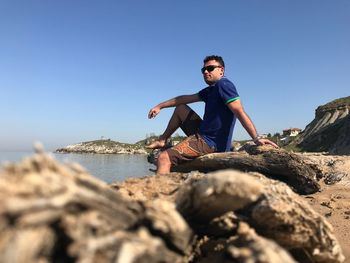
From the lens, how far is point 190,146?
848 cm

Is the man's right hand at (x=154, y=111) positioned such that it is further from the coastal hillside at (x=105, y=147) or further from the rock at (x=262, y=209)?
the coastal hillside at (x=105, y=147)

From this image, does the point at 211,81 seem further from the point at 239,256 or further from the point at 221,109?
the point at 239,256

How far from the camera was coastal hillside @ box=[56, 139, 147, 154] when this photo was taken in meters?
138

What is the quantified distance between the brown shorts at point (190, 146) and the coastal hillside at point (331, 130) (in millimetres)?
46706

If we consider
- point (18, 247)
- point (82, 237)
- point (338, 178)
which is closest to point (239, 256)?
point (82, 237)

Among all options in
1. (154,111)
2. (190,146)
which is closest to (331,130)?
(154,111)

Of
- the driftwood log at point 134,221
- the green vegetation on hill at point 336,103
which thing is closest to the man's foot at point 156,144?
the driftwood log at point 134,221

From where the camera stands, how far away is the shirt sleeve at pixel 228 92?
804 cm

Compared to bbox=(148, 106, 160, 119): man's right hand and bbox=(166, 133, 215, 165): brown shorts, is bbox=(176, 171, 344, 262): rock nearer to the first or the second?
bbox=(166, 133, 215, 165): brown shorts

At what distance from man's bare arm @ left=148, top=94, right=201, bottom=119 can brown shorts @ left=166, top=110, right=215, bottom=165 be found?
0.33m

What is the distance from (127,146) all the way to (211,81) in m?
139

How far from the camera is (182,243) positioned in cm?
336

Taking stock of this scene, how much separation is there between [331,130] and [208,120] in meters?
65.2

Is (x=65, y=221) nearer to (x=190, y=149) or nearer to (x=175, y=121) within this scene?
(x=190, y=149)
